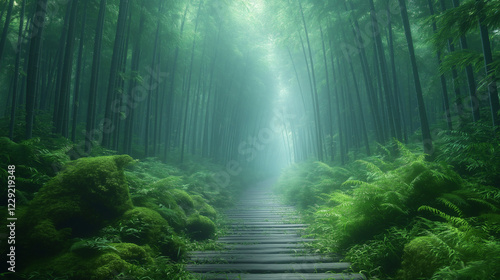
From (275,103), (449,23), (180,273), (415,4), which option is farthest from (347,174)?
(275,103)

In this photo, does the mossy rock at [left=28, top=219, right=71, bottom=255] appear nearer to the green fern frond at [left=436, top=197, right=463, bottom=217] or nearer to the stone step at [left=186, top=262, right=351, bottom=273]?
the stone step at [left=186, top=262, right=351, bottom=273]

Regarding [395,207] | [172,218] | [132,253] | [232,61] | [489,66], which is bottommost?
[132,253]

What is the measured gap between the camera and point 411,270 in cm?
195

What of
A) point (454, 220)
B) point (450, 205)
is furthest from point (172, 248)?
point (450, 205)

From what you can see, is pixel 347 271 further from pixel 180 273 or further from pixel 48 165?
pixel 48 165

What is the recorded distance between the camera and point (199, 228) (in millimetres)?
3875

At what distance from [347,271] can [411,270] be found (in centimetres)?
58

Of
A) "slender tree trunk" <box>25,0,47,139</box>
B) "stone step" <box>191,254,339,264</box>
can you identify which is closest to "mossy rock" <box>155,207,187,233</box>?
"stone step" <box>191,254,339,264</box>

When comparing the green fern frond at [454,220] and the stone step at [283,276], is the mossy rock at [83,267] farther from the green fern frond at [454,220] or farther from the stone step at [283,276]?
the green fern frond at [454,220]

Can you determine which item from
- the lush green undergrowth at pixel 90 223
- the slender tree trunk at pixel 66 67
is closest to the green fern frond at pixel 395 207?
the lush green undergrowth at pixel 90 223

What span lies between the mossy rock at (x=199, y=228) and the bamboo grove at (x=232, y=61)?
240 cm

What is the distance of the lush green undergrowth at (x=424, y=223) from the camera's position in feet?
5.98

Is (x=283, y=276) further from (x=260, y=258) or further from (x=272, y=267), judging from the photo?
(x=260, y=258)

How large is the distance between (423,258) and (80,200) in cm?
343
